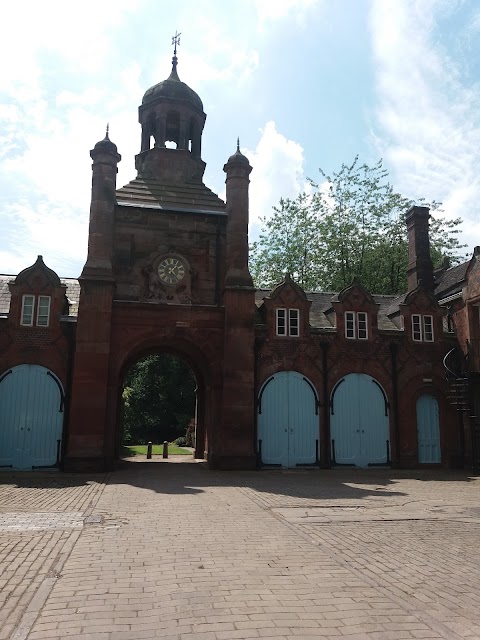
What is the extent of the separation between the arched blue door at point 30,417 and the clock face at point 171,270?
225 inches

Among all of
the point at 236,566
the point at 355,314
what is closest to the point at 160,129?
the point at 355,314

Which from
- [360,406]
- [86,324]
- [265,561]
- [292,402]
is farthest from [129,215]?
[265,561]

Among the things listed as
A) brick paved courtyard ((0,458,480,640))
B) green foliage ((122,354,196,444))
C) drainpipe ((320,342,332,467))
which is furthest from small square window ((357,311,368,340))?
green foliage ((122,354,196,444))

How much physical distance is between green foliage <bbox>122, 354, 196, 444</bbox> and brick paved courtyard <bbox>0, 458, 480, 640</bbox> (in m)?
28.9

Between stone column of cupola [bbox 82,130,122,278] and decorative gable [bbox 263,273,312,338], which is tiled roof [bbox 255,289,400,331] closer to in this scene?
decorative gable [bbox 263,273,312,338]

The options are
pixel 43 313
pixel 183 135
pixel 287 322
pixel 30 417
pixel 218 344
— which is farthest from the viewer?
pixel 183 135

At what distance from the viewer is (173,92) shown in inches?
978

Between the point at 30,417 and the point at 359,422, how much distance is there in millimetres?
12969

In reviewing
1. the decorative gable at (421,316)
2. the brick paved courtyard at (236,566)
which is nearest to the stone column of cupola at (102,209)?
the brick paved courtyard at (236,566)

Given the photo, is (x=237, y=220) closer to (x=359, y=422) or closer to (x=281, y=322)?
(x=281, y=322)

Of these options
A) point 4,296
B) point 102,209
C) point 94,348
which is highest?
point 102,209

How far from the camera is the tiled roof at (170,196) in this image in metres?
22.7

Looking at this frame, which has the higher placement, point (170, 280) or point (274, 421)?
point (170, 280)

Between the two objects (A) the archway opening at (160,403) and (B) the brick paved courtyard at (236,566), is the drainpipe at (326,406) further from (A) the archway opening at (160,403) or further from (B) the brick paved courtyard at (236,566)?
(A) the archway opening at (160,403)
